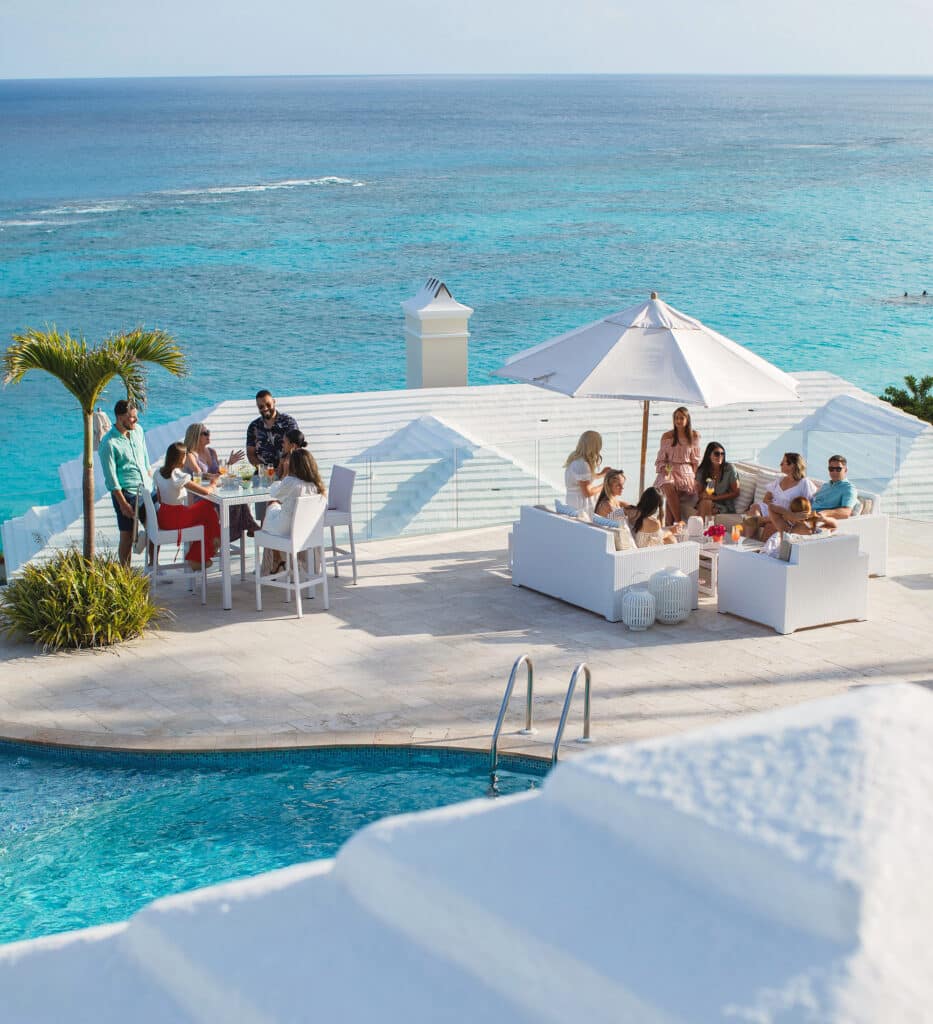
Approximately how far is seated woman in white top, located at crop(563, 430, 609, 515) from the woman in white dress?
7.05 ft

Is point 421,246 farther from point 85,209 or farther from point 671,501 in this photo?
point 671,501

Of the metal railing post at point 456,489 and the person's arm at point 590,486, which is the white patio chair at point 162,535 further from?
the person's arm at point 590,486

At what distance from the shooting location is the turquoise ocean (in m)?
54.7

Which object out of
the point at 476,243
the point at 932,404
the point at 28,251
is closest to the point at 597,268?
the point at 476,243

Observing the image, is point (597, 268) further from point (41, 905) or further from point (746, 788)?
point (746, 788)

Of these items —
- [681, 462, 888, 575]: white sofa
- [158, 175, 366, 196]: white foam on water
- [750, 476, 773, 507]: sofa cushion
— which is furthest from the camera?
[158, 175, 366, 196]: white foam on water

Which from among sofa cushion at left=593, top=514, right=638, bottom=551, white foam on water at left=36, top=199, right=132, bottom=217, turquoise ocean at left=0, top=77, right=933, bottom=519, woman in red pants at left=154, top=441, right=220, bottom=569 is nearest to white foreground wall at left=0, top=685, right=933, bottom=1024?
sofa cushion at left=593, top=514, right=638, bottom=551

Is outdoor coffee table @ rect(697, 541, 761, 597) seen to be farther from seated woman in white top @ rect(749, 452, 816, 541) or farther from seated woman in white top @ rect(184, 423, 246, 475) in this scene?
seated woman in white top @ rect(184, 423, 246, 475)

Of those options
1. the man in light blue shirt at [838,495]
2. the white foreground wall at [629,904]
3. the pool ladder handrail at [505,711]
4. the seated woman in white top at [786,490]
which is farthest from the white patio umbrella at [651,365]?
the white foreground wall at [629,904]

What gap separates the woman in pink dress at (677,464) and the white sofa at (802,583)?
1585mm

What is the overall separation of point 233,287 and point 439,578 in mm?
54438

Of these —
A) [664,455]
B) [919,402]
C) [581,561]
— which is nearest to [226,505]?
[581,561]

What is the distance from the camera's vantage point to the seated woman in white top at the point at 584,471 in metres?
11.1

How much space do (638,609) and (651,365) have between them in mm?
2095
